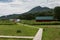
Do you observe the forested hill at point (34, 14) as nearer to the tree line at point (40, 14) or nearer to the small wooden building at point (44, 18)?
the tree line at point (40, 14)

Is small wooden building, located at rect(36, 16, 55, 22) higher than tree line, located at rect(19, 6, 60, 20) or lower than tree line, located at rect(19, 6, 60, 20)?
lower

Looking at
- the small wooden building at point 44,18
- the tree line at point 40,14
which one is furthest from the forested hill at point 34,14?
the small wooden building at point 44,18

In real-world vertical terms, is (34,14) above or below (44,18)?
above

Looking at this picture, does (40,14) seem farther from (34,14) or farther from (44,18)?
(44,18)

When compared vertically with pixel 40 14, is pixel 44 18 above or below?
below

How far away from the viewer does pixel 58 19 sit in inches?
1382

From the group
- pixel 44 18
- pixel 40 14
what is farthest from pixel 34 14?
pixel 44 18

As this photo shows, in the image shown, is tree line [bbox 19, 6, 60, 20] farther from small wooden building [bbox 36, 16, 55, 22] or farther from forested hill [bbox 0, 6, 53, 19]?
small wooden building [bbox 36, 16, 55, 22]

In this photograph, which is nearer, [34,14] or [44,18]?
[34,14]

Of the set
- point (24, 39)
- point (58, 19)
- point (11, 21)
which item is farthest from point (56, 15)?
point (24, 39)

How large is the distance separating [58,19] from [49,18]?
3.38 meters

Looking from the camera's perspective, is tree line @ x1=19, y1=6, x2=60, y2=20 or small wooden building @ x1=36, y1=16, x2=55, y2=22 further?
small wooden building @ x1=36, y1=16, x2=55, y2=22

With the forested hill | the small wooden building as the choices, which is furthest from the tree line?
the small wooden building

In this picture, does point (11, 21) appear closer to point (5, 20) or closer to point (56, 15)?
point (5, 20)
